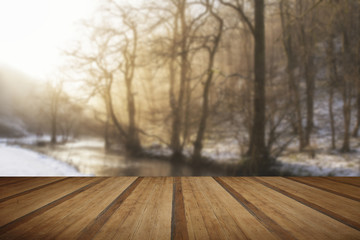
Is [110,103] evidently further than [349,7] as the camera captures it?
Yes

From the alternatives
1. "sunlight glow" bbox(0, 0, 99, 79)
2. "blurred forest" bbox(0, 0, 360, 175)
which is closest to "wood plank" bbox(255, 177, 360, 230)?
"blurred forest" bbox(0, 0, 360, 175)

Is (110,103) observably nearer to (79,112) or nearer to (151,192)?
(79,112)

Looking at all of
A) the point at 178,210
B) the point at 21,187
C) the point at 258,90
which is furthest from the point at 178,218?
the point at 258,90

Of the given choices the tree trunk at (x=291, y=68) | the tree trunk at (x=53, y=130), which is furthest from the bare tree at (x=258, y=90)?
the tree trunk at (x=53, y=130)

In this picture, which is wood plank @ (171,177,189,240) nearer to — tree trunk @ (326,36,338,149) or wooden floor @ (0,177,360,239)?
wooden floor @ (0,177,360,239)

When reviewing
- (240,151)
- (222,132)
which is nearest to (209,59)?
(222,132)

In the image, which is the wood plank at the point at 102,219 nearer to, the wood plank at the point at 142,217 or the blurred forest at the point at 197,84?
the wood plank at the point at 142,217

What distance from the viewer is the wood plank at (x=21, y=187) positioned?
1.79m

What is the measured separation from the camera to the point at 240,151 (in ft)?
10.1

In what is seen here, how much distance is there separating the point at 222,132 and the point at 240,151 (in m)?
0.33

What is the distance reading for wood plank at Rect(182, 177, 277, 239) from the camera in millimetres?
1061

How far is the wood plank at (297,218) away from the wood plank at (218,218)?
13 centimetres

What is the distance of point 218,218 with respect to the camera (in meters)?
1.25

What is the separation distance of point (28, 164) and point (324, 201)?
312cm
